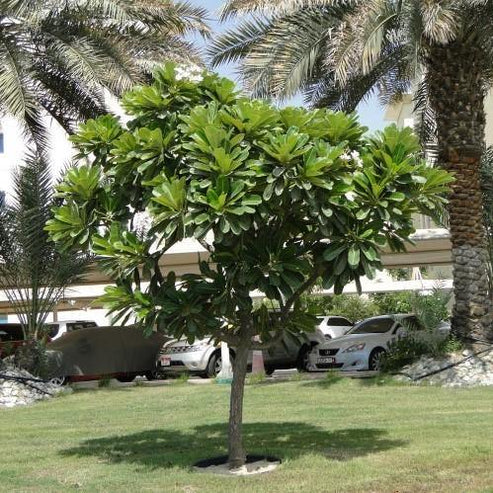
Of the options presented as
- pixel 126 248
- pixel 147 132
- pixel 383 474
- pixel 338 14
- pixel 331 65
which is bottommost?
pixel 383 474

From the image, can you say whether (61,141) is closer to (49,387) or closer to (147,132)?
(49,387)

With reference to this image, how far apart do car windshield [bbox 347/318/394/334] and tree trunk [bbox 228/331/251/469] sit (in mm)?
11862

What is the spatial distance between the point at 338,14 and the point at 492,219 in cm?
561

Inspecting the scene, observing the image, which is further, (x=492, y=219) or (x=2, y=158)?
(x=2, y=158)

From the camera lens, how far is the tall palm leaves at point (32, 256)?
17797 millimetres

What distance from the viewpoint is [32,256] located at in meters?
17.9

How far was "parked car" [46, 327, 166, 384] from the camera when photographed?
65.3 ft

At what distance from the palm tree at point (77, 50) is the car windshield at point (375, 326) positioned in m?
7.84

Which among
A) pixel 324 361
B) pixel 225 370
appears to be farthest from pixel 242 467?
pixel 324 361

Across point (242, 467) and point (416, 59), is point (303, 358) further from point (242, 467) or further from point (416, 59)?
point (242, 467)

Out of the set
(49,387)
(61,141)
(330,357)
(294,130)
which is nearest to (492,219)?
(330,357)

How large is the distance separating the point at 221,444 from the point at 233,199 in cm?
380

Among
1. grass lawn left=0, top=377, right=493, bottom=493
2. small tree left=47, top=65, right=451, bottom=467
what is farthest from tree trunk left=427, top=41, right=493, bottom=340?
small tree left=47, top=65, right=451, bottom=467

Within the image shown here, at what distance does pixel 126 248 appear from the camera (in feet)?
26.2
